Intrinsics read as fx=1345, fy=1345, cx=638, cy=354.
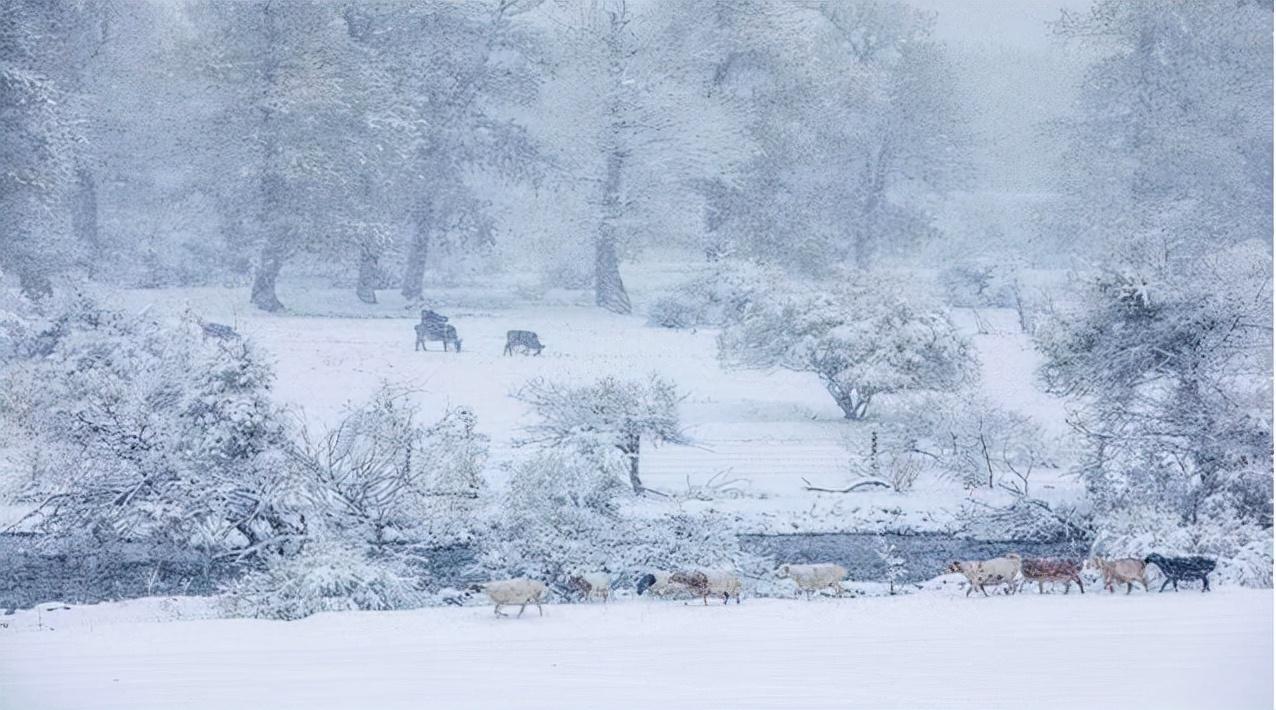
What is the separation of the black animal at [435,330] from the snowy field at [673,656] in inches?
50.2

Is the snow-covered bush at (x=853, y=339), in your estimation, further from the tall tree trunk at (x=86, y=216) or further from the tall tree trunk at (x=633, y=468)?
the tall tree trunk at (x=86, y=216)

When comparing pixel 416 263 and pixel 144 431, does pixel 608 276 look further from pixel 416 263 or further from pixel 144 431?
pixel 144 431

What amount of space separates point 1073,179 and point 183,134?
4357mm

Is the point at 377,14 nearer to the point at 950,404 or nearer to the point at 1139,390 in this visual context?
the point at 950,404

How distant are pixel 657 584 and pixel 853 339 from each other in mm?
1514

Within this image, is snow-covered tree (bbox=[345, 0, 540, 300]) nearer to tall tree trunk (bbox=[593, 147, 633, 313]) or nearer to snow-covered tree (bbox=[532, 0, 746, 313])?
snow-covered tree (bbox=[532, 0, 746, 313])

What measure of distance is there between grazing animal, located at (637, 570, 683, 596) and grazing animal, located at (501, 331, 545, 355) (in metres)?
1.19

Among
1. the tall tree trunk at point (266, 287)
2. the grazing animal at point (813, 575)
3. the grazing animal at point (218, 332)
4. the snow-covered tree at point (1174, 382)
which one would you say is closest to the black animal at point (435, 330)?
the tall tree trunk at point (266, 287)

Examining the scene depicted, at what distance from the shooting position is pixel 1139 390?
265 inches

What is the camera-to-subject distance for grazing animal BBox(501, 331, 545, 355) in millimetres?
6480

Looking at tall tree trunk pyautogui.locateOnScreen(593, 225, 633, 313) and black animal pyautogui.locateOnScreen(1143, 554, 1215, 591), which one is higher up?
tall tree trunk pyautogui.locateOnScreen(593, 225, 633, 313)

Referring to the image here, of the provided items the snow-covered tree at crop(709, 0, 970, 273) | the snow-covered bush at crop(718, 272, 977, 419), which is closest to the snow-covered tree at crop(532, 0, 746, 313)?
the snow-covered tree at crop(709, 0, 970, 273)

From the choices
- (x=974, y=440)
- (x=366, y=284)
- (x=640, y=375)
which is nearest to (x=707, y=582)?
(x=640, y=375)

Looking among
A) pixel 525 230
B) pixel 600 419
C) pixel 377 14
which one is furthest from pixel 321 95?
pixel 600 419
